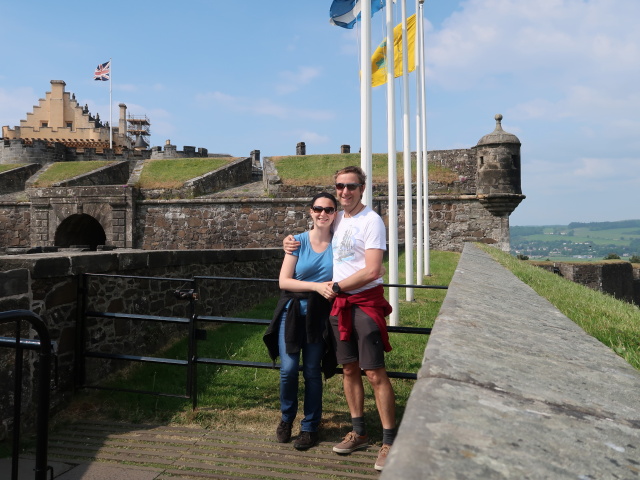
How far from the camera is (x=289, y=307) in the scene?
3355mm

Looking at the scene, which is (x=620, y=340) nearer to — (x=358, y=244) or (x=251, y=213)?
(x=358, y=244)

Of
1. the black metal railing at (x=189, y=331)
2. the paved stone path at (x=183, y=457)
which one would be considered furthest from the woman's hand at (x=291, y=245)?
the paved stone path at (x=183, y=457)

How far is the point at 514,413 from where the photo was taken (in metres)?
0.94

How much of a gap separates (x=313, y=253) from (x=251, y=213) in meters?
17.4

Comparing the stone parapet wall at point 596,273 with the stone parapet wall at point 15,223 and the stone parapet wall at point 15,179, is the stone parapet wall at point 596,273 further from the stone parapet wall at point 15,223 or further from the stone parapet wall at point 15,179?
the stone parapet wall at point 15,179

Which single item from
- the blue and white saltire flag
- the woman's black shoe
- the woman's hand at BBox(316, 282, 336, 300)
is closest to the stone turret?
the blue and white saltire flag

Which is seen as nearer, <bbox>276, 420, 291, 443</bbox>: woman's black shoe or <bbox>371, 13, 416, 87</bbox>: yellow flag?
<bbox>276, 420, 291, 443</bbox>: woman's black shoe

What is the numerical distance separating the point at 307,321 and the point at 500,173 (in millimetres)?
17381

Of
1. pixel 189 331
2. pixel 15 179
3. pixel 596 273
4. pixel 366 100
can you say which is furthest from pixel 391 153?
pixel 15 179

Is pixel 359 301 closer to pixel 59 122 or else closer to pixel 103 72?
pixel 103 72

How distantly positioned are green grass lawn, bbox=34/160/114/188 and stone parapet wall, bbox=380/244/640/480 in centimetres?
2541

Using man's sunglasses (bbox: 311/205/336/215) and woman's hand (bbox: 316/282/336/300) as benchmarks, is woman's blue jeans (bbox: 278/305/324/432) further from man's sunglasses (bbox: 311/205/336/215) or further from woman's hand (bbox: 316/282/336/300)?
man's sunglasses (bbox: 311/205/336/215)

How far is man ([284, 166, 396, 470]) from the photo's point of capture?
301 cm

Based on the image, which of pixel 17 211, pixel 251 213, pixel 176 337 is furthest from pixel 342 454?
pixel 17 211
